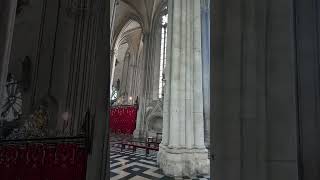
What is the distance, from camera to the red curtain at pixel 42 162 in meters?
2.79

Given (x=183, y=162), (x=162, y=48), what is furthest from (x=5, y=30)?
(x=162, y=48)

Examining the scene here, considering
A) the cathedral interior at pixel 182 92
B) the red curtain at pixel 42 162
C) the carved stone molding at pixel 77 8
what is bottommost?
the red curtain at pixel 42 162

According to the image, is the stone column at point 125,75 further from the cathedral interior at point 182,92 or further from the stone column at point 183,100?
the stone column at point 183,100

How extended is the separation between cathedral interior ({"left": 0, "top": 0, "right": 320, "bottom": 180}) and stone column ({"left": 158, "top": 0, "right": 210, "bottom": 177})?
0.08 ft

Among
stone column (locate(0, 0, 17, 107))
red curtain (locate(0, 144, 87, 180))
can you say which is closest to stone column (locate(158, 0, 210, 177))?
red curtain (locate(0, 144, 87, 180))

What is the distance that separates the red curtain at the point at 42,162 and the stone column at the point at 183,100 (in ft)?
6.97

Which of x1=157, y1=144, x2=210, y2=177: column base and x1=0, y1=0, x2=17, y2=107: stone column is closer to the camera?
x1=0, y1=0, x2=17, y2=107: stone column

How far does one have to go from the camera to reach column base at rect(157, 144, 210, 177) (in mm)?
4312

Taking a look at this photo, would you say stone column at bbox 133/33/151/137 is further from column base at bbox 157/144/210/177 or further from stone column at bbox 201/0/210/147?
column base at bbox 157/144/210/177

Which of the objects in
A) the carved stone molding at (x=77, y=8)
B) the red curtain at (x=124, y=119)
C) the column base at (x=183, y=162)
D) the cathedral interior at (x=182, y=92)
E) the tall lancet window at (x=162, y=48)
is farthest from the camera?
the red curtain at (x=124, y=119)

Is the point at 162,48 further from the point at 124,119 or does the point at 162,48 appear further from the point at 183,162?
the point at 183,162

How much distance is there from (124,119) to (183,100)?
10799 millimetres

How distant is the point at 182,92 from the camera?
5.01m

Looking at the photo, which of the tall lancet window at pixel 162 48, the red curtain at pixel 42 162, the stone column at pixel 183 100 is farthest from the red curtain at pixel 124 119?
the red curtain at pixel 42 162
